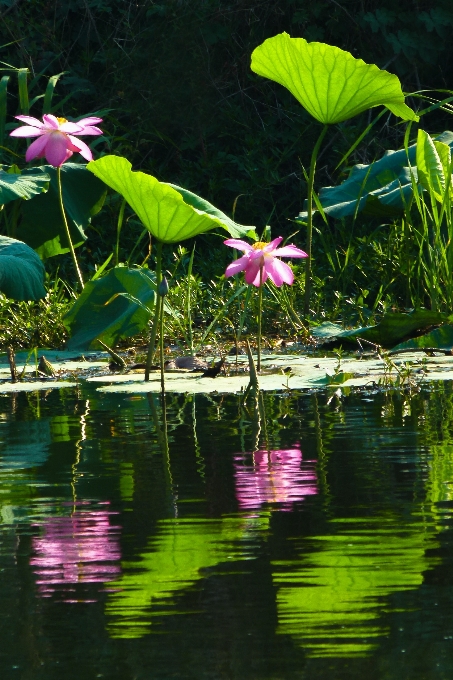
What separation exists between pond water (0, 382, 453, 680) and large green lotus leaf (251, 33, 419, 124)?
2.12 metres

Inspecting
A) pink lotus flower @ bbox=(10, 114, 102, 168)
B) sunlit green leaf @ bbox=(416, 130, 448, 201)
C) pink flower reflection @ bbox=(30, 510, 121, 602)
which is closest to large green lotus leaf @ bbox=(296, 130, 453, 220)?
sunlit green leaf @ bbox=(416, 130, 448, 201)

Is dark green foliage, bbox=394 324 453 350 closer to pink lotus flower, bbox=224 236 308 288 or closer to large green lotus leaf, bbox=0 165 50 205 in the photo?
pink lotus flower, bbox=224 236 308 288

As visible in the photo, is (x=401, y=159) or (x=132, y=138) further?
(x=132, y=138)

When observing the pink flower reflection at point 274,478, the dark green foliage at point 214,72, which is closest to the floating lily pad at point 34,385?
the pink flower reflection at point 274,478

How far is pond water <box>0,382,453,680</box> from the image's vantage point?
1.18 meters

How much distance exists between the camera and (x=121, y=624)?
4.17 ft

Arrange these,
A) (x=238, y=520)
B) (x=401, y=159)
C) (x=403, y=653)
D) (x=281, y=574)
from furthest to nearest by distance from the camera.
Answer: (x=401, y=159) < (x=238, y=520) < (x=281, y=574) < (x=403, y=653)

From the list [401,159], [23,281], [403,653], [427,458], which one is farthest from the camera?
[401,159]

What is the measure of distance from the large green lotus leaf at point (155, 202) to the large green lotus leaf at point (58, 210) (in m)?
1.83

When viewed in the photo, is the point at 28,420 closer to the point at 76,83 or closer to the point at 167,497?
the point at 167,497

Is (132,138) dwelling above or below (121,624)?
above

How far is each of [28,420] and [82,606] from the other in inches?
60.0

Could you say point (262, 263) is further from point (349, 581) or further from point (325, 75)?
point (349, 581)

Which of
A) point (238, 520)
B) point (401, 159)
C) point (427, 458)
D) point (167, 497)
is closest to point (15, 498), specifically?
point (167, 497)
